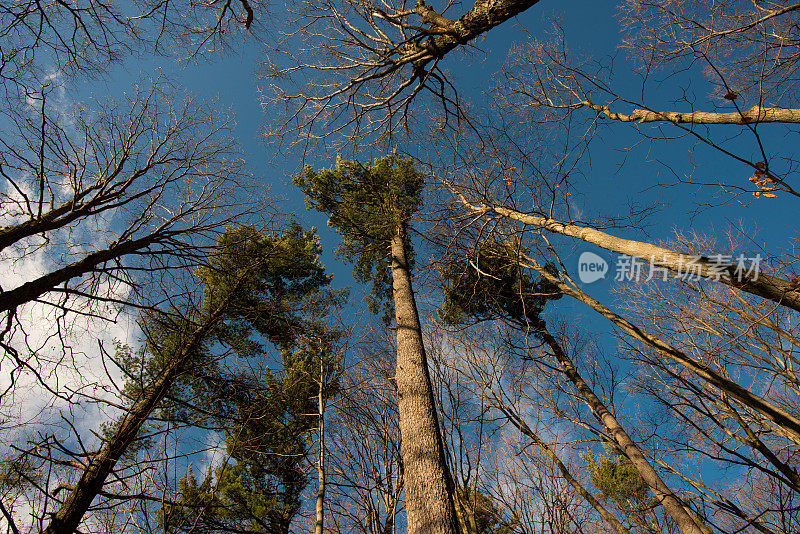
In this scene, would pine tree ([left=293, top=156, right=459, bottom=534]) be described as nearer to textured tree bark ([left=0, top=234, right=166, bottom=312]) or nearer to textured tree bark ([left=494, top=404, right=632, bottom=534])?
textured tree bark ([left=494, top=404, right=632, bottom=534])

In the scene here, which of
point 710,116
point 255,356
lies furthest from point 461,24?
point 255,356

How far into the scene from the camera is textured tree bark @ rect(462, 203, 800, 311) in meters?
2.59

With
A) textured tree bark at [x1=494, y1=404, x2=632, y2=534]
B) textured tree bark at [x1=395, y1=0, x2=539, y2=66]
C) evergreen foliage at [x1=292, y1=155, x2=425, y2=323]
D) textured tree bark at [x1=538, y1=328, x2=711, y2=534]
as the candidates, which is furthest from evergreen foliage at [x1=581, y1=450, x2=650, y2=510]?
textured tree bark at [x1=395, y1=0, x2=539, y2=66]

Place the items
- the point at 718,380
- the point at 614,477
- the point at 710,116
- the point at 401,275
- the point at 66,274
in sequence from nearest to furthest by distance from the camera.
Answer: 1. the point at 66,274
2. the point at 718,380
3. the point at 710,116
4. the point at 401,275
5. the point at 614,477

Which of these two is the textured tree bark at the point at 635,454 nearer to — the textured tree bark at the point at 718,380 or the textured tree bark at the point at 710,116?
the textured tree bark at the point at 718,380

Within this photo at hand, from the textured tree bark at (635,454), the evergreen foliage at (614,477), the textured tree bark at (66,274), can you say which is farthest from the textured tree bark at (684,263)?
the evergreen foliage at (614,477)

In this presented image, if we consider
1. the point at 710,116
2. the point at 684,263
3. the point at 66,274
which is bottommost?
the point at 66,274

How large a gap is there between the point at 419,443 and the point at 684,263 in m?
2.98

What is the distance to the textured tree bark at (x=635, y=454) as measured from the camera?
3963 millimetres

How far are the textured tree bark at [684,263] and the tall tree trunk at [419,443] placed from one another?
200cm

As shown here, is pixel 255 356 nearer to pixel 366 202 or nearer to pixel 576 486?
pixel 366 202

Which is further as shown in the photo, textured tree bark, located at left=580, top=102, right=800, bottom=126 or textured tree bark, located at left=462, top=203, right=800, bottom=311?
textured tree bark, located at left=580, top=102, right=800, bottom=126

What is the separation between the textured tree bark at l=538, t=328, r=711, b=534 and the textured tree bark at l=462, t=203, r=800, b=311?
192cm

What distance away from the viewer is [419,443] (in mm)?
3576
